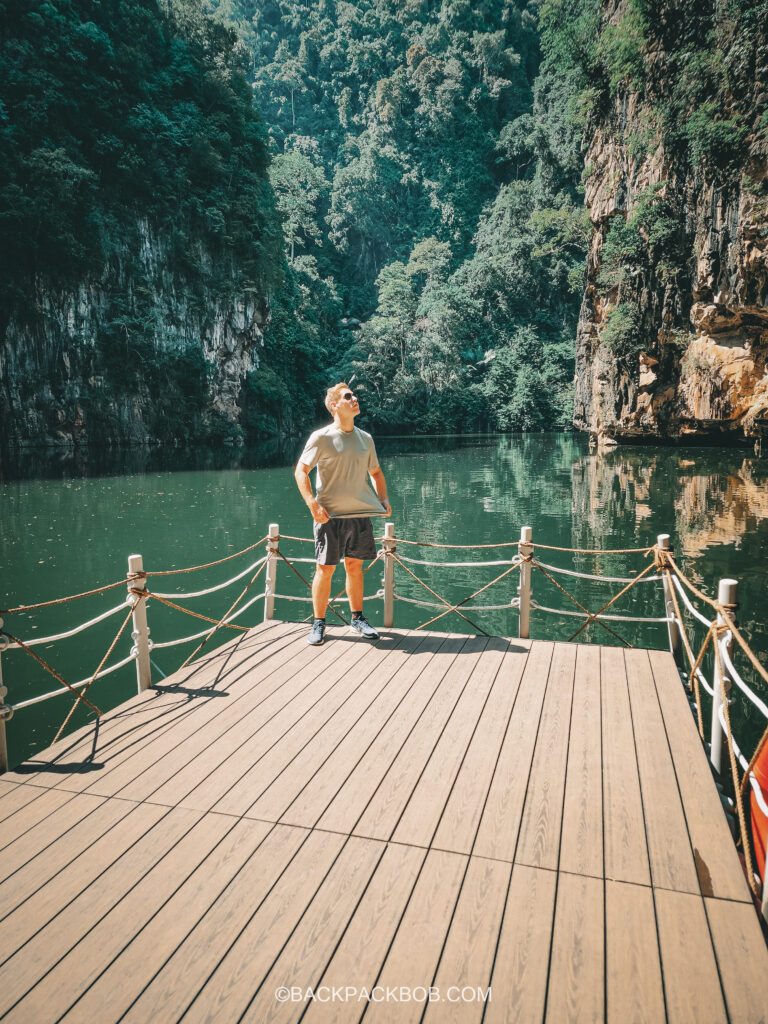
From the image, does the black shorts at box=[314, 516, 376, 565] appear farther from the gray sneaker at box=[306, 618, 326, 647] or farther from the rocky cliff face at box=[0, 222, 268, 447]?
the rocky cliff face at box=[0, 222, 268, 447]

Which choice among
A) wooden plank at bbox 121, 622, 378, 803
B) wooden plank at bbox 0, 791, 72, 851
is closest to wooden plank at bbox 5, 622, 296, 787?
wooden plank at bbox 0, 791, 72, 851

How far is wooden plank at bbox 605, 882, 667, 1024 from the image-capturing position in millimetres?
1574

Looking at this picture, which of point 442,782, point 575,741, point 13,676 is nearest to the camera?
point 442,782

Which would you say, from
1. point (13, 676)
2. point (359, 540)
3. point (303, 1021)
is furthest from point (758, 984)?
point (13, 676)

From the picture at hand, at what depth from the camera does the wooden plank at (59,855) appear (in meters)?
2.03

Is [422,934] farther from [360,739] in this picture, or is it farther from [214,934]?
[360,739]

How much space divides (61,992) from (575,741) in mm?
2245

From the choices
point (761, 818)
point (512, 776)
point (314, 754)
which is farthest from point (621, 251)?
point (314, 754)

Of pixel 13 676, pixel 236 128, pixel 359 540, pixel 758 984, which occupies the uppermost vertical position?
pixel 236 128

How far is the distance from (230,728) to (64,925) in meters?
1.32

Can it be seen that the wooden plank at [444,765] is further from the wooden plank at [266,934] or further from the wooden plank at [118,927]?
the wooden plank at [118,927]

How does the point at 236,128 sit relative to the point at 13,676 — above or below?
above

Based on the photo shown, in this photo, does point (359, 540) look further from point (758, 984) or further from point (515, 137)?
point (515, 137)

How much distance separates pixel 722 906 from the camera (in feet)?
6.32
